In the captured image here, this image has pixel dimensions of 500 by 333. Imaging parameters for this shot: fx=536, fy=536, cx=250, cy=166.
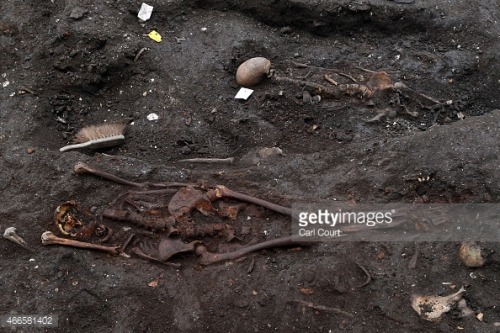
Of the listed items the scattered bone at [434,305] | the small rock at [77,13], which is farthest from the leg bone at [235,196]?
the small rock at [77,13]

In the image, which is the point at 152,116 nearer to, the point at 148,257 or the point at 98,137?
the point at 98,137

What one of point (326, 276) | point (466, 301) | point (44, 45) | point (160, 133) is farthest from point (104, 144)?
point (466, 301)

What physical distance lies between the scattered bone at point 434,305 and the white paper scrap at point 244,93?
269 cm

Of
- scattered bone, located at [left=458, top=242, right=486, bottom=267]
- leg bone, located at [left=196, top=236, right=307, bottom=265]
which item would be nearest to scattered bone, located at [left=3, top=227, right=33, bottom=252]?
leg bone, located at [left=196, top=236, right=307, bottom=265]

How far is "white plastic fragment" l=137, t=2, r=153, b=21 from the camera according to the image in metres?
5.92

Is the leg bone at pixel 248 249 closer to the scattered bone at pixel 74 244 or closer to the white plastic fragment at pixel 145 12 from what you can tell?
the scattered bone at pixel 74 244

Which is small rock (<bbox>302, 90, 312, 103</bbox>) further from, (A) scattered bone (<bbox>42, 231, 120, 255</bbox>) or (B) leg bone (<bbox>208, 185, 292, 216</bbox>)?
(A) scattered bone (<bbox>42, 231, 120, 255</bbox>)

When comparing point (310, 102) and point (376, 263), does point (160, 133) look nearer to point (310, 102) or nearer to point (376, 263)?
point (310, 102)

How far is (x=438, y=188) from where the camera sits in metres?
4.14

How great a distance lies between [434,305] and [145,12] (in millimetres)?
4262

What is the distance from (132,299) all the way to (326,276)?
142 cm

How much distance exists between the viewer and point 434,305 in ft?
11.8

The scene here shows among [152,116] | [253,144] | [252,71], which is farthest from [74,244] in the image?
[252,71]

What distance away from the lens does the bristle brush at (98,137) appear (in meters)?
4.95
